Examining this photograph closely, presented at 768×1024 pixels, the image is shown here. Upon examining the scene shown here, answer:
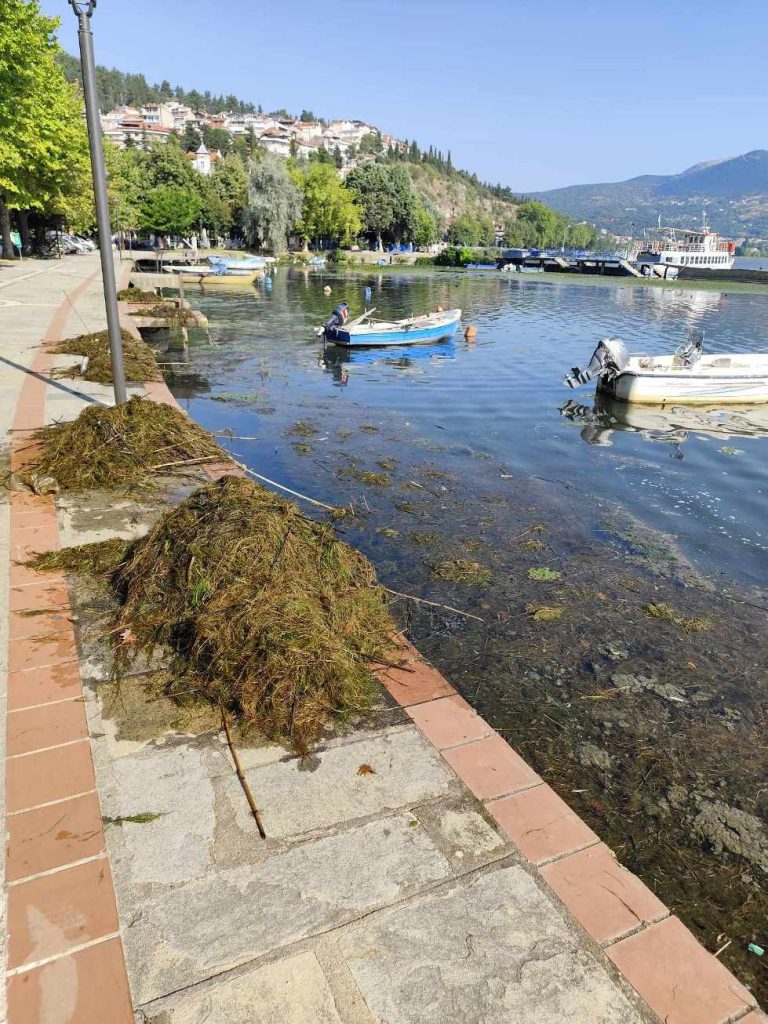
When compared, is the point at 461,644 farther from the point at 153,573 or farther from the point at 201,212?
the point at 201,212

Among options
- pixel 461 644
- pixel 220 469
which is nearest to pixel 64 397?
pixel 220 469

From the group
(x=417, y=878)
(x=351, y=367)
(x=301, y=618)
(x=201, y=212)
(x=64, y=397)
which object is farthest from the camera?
(x=201, y=212)

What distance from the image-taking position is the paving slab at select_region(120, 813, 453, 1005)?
8.68ft

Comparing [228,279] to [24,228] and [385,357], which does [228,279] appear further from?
[385,357]

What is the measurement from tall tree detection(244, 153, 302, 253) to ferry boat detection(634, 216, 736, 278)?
54574 millimetres

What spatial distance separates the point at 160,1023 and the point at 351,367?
21268 mm

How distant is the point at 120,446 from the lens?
8.15 metres

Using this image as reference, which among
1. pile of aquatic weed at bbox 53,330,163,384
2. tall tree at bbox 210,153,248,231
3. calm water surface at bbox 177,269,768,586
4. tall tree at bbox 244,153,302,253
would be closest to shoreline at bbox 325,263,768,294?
tall tree at bbox 244,153,302,253

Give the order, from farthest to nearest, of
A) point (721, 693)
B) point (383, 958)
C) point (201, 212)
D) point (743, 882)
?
1. point (201, 212)
2. point (721, 693)
3. point (743, 882)
4. point (383, 958)

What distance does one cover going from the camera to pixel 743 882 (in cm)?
396

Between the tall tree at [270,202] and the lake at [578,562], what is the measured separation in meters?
57.0

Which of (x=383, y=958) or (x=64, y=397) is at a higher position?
(x=64, y=397)

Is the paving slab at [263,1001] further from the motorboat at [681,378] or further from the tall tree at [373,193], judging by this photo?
the tall tree at [373,193]

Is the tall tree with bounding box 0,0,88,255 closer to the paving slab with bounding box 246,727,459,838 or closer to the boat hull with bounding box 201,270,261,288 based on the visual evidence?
the boat hull with bounding box 201,270,261,288
